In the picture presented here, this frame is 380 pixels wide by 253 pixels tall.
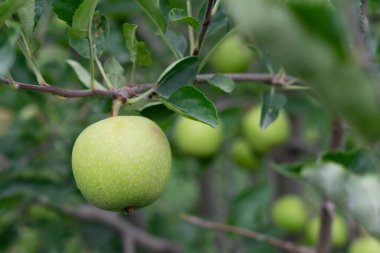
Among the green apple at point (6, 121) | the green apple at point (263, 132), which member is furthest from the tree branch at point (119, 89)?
the green apple at point (6, 121)

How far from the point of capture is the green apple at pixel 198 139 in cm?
182

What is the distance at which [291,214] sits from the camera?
205 cm

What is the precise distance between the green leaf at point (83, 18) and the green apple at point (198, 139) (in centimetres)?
99

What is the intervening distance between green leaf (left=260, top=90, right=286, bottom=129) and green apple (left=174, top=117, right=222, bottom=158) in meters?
0.75

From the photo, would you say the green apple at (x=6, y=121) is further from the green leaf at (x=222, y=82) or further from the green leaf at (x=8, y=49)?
the green leaf at (x=8, y=49)

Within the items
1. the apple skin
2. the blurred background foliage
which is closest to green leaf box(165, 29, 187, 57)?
the blurred background foliage

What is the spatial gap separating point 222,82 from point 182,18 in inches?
6.2

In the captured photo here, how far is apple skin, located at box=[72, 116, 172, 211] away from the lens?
2.55 feet

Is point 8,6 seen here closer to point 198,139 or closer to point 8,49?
point 8,49

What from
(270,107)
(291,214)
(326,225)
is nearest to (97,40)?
Result: (270,107)

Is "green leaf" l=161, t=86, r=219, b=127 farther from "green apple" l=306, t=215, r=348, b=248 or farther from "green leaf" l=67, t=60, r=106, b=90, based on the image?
"green apple" l=306, t=215, r=348, b=248

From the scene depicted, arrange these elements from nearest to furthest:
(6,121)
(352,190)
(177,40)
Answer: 1. (352,190)
2. (177,40)
3. (6,121)

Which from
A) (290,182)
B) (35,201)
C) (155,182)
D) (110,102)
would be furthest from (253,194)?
(155,182)

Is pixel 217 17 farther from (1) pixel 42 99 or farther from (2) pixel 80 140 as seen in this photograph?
(1) pixel 42 99
